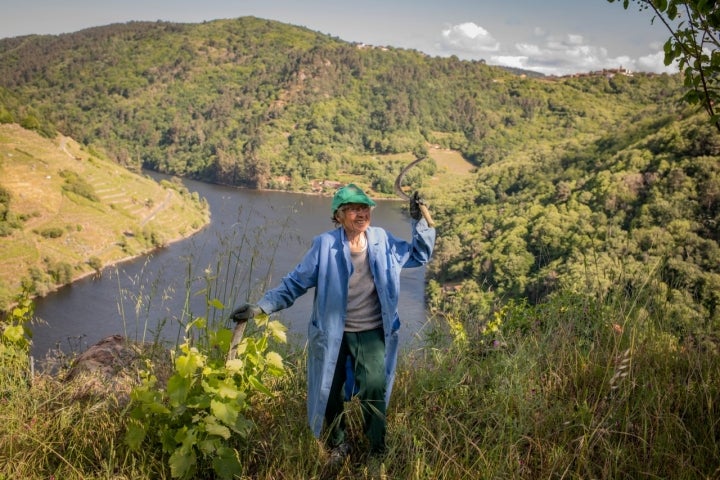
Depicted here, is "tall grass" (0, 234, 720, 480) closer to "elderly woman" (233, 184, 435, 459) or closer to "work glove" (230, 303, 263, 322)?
"elderly woman" (233, 184, 435, 459)

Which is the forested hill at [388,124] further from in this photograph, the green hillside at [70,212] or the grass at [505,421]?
the grass at [505,421]

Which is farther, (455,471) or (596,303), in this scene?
(596,303)

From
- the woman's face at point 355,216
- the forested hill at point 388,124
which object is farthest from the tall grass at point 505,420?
the forested hill at point 388,124

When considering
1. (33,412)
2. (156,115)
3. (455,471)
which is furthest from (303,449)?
(156,115)

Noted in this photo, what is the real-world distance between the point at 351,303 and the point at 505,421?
0.83 metres

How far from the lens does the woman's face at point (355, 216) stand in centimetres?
240

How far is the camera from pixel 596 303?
9.82ft

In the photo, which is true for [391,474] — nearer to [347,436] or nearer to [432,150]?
[347,436]

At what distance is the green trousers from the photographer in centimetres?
221

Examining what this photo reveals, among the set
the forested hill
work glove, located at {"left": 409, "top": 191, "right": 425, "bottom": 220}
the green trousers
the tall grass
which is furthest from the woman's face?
the forested hill

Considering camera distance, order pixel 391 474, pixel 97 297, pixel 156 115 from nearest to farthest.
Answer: pixel 391 474
pixel 97 297
pixel 156 115

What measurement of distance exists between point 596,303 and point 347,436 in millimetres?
1601

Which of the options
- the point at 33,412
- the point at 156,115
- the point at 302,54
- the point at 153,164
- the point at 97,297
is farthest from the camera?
the point at 302,54

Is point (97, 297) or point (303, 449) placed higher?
point (303, 449)
